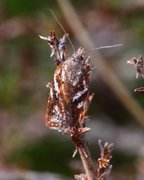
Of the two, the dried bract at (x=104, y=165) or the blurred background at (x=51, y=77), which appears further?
the blurred background at (x=51, y=77)

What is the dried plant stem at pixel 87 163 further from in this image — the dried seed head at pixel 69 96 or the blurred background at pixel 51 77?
the blurred background at pixel 51 77

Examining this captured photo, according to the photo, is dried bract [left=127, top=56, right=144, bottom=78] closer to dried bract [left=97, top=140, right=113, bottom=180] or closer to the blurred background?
dried bract [left=97, top=140, right=113, bottom=180]

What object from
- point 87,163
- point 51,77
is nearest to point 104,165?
point 87,163

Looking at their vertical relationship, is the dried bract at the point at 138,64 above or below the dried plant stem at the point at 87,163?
above

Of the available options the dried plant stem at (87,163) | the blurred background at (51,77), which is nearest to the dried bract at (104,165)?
the dried plant stem at (87,163)

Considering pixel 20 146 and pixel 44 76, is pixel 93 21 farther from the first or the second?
pixel 20 146

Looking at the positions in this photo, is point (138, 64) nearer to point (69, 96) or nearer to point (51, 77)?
point (69, 96)

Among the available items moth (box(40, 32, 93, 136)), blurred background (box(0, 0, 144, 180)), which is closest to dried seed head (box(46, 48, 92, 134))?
moth (box(40, 32, 93, 136))
